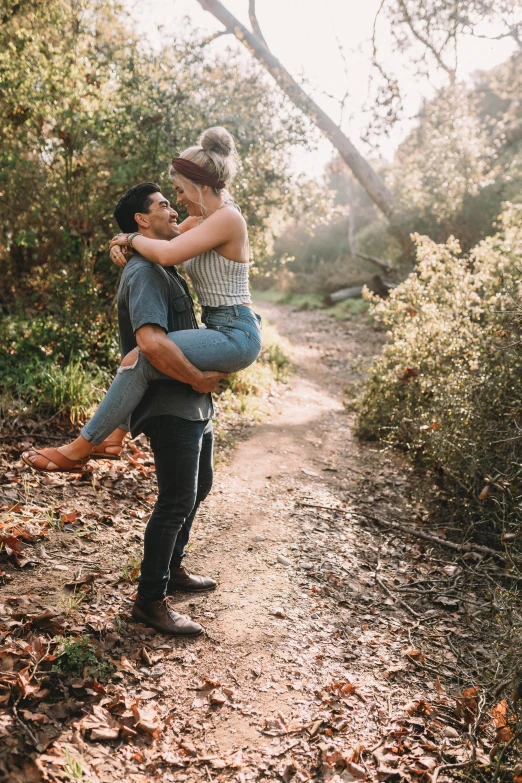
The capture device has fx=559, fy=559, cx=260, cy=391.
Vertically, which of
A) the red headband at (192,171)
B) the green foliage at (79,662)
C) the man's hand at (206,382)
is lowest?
the green foliage at (79,662)

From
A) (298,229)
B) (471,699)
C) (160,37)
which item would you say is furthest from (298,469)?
(298,229)

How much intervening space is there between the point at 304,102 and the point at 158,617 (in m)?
11.2

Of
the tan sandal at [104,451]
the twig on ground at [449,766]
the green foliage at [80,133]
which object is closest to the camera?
the twig on ground at [449,766]

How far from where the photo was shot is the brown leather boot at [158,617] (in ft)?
10.7

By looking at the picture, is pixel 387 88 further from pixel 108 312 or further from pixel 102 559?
pixel 102 559

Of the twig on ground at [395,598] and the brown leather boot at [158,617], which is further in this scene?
the twig on ground at [395,598]

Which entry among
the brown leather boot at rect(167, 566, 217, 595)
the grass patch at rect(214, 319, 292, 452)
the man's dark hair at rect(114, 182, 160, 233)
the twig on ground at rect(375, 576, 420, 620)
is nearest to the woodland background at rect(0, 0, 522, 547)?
the twig on ground at rect(375, 576, 420, 620)

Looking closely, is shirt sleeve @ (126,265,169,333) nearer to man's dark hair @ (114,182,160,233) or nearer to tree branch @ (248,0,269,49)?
man's dark hair @ (114,182,160,233)

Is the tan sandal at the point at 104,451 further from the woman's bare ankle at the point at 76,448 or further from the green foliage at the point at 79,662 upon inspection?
the green foliage at the point at 79,662

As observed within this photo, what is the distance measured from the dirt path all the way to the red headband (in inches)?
100

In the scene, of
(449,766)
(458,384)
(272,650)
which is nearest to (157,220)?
(272,650)

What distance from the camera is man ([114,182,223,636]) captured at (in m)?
2.81

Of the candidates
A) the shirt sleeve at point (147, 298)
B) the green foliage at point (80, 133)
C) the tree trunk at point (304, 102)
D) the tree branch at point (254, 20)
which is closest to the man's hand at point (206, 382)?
the shirt sleeve at point (147, 298)

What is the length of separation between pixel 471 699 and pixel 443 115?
64.3 ft
